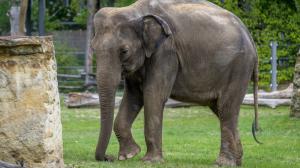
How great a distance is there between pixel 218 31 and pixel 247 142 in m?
4.92

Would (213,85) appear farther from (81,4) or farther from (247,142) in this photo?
(81,4)

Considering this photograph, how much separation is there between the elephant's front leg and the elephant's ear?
658 mm

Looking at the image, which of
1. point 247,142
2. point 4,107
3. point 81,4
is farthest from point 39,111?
point 81,4

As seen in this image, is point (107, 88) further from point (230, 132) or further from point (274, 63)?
point (274, 63)

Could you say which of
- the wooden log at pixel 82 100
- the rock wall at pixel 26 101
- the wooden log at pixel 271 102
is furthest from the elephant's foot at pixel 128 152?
the wooden log at pixel 82 100

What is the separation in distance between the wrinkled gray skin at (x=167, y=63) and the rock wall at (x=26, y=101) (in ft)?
7.14

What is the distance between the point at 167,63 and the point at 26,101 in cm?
320

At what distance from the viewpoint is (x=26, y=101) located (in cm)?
948

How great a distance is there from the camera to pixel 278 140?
1727 cm

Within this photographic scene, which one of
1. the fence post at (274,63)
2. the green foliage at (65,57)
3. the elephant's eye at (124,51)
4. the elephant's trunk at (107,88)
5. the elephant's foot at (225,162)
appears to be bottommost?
the green foliage at (65,57)

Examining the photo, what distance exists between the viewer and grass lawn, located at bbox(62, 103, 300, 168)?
12844 millimetres

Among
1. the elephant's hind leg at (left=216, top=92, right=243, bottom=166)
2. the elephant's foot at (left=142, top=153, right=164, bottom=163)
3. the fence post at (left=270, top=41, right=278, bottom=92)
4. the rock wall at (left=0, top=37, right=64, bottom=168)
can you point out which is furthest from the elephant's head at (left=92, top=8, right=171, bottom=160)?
the fence post at (left=270, top=41, right=278, bottom=92)

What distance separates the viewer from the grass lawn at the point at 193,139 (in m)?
12.8

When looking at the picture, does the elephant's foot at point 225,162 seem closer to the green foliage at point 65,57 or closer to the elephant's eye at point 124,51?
the elephant's eye at point 124,51
